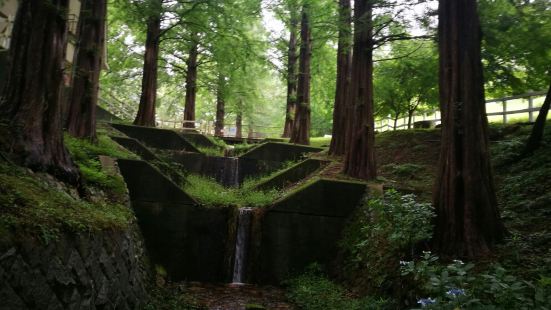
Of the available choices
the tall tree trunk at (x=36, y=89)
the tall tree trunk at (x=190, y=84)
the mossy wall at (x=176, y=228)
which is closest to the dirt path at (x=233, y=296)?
the mossy wall at (x=176, y=228)

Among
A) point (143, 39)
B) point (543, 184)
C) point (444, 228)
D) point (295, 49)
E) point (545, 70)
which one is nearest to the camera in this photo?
point (444, 228)

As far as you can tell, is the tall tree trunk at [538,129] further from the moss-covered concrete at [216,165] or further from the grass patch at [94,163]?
the grass patch at [94,163]

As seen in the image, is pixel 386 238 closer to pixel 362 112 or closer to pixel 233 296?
pixel 233 296

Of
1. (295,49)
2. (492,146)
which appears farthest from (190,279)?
(295,49)

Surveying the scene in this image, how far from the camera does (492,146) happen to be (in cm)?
1298

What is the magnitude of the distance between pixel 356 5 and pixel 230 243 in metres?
7.90

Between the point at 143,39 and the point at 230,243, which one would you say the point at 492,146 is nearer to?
the point at 230,243

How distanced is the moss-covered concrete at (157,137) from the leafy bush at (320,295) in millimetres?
9387

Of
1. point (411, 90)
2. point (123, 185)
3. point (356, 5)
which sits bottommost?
point (123, 185)

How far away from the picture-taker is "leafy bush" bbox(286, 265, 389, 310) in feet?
24.7

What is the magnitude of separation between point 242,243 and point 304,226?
1736mm

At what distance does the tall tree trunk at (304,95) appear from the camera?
65.6 ft

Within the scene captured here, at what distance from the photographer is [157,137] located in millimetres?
18031

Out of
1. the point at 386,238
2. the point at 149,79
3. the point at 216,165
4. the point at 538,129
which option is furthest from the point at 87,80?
the point at 538,129
